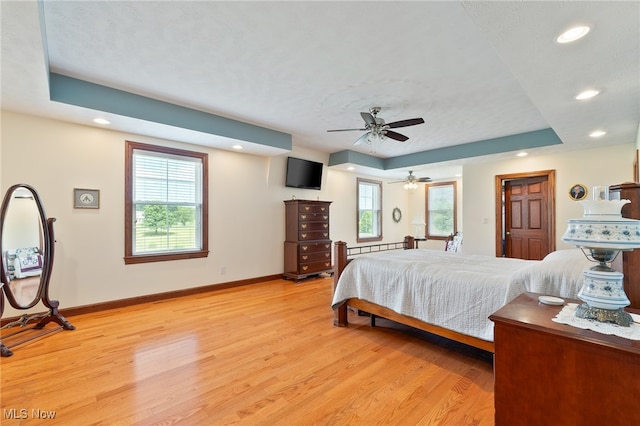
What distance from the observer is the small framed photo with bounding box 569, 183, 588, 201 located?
490cm

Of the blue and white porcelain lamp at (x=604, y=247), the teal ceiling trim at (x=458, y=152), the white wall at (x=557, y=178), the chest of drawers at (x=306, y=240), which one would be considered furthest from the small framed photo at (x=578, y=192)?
the blue and white porcelain lamp at (x=604, y=247)

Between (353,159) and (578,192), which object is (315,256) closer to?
(353,159)

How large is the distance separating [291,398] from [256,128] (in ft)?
12.3

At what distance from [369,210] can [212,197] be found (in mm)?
4254

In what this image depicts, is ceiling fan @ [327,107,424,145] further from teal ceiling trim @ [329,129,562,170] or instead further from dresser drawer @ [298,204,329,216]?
teal ceiling trim @ [329,129,562,170]

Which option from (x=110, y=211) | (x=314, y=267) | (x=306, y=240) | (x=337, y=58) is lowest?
(x=314, y=267)

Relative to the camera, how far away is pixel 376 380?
2217mm

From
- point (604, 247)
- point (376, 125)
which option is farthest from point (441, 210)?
point (604, 247)

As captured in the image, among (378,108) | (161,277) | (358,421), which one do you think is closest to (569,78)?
(378,108)

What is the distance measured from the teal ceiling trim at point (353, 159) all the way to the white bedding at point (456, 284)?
3.21 metres

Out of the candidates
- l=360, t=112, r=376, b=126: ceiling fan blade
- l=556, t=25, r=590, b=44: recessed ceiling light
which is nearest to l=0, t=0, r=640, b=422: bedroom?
l=360, t=112, r=376, b=126: ceiling fan blade

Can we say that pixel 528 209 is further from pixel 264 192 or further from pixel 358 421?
pixel 358 421

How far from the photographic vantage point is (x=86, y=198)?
3.76 metres

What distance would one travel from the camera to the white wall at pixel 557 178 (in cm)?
467
